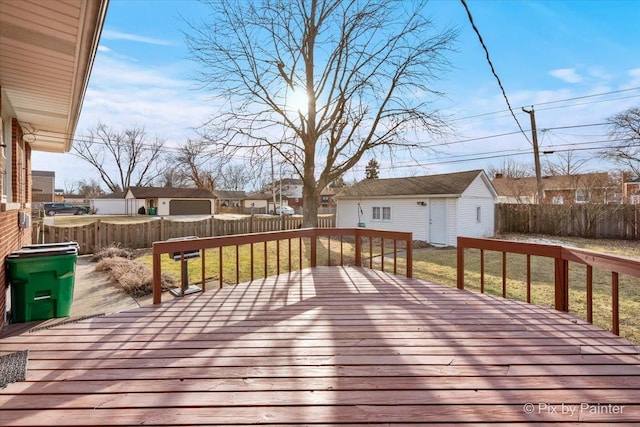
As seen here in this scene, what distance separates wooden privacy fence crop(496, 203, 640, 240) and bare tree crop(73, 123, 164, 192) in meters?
33.4

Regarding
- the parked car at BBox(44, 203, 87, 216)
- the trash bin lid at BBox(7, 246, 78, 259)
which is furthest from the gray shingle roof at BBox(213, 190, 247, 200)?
the trash bin lid at BBox(7, 246, 78, 259)

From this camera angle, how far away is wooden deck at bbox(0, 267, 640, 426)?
68.9 inches

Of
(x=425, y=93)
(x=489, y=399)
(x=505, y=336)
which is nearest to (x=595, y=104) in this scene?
(x=425, y=93)

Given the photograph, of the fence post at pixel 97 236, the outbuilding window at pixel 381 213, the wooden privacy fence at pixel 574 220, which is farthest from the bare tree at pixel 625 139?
Answer: the fence post at pixel 97 236

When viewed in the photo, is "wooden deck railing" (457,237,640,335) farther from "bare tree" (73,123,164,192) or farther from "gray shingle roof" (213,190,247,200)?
"gray shingle roof" (213,190,247,200)

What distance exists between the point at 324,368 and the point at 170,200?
34188mm

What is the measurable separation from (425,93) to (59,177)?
2395 inches

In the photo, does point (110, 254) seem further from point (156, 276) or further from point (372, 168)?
point (372, 168)

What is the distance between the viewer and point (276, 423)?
1.67 metres

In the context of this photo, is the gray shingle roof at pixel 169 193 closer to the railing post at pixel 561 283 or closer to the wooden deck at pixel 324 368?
the wooden deck at pixel 324 368

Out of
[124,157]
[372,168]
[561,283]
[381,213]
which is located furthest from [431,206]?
[124,157]

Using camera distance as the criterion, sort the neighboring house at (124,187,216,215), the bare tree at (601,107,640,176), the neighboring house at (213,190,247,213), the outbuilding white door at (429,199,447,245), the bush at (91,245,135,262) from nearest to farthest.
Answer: the bush at (91,245,135,262) → the outbuilding white door at (429,199,447,245) → the bare tree at (601,107,640,176) → the neighboring house at (124,187,216,215) → the neighboring house at (213,190,247,213)

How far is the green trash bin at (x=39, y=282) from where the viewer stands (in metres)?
3.37

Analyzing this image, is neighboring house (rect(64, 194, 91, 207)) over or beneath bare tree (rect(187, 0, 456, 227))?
beneath
